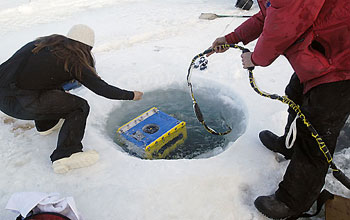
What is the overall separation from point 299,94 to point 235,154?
70cm

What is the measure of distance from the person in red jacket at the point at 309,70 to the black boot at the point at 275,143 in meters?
0.39

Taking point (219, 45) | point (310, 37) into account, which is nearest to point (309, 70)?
point (310, 37)

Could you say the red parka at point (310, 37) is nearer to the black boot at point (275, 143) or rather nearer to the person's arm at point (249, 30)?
the person's arm at point (249, 30)

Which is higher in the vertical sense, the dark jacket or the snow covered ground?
the dark jacket

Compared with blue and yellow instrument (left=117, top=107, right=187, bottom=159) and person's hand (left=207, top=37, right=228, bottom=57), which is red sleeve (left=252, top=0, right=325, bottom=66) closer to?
person's hand (left=207, top=37, right=228, bottom=57)

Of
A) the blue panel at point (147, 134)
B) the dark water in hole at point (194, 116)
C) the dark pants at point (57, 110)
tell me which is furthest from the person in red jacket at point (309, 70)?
the dark pants at point (57, 110)

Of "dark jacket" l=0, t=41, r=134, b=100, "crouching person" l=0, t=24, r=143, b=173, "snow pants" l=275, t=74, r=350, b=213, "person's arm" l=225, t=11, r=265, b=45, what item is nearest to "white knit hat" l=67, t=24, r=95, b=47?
"crouching person" l=0, t=24, r=143, b=173

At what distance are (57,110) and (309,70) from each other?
1.96 m

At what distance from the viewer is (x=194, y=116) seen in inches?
141

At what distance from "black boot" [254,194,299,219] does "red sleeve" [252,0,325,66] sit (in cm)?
100

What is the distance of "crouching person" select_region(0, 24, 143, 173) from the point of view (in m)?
2.19

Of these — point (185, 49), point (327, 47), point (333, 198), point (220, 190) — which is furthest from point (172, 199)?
point (185, 49)

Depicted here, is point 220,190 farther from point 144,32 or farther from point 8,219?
point 144,32

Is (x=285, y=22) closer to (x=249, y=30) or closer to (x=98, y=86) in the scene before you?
(x=249, y=30)
